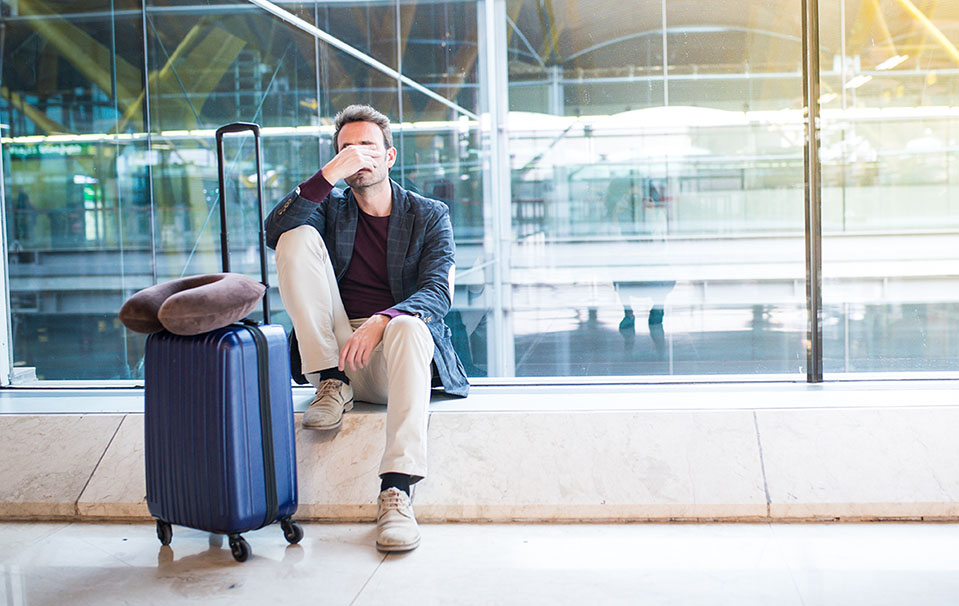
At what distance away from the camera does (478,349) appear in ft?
10.3

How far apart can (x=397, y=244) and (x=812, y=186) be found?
137 cm

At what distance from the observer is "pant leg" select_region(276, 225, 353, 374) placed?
223 cm

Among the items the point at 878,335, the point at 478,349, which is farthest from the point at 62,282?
the point at 878,335

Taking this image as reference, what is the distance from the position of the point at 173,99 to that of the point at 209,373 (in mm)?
2188

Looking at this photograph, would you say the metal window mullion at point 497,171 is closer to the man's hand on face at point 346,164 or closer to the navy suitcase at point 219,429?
the man's hand on face at point 346,164

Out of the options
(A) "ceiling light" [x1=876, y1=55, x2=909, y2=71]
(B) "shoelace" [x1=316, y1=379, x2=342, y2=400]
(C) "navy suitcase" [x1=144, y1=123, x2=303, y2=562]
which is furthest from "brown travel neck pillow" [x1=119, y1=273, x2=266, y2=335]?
(A) "ceiling light" [x1=876, y1=55, x2=909, y2=71]

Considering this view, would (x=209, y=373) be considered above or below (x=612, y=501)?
above

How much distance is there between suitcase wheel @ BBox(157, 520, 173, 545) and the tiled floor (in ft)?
0.08

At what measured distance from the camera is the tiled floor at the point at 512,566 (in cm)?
164

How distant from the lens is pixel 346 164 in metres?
2.24

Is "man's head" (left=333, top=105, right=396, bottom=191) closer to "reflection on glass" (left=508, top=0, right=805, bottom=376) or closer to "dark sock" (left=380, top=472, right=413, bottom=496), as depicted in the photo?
"dark sock" (left=380, top=472, right=413, bottom=496)

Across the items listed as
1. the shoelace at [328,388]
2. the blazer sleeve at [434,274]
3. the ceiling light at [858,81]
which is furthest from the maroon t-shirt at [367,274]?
the ceiling light at [858,81]

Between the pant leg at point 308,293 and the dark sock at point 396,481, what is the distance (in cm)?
42

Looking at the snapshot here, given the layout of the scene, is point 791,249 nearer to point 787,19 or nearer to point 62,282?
point 787,19
